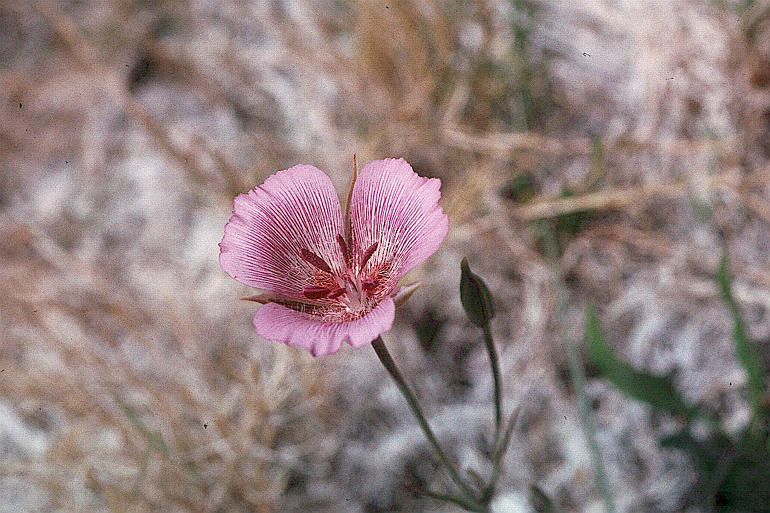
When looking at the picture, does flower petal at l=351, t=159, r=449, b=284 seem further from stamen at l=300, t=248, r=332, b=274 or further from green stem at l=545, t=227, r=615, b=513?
green stem at l=545, t=227, r=615, b=513

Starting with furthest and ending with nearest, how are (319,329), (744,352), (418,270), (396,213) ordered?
(418,270) → (744,352) → (396,213) → (319,329)

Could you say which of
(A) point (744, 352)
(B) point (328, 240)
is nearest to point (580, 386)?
(A) point (744, 352)

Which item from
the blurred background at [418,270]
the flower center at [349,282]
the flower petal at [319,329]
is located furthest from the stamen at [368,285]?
the blurred background at [418,270]

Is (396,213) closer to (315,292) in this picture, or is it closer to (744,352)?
(315,292)

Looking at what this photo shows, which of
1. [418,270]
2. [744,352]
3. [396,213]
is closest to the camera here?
[396,213]

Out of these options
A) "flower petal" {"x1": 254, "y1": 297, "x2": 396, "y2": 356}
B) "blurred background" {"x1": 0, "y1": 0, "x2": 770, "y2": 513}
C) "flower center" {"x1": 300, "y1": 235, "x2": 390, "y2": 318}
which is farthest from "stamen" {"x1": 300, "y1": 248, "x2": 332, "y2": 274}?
"blurred background" {"x1": 0, "y1": 0, "x2": 770, "y2": 513}

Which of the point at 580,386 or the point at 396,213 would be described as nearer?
the point at 396,213

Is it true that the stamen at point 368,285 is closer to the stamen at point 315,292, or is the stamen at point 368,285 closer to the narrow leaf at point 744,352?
the stamen at point 315,292
